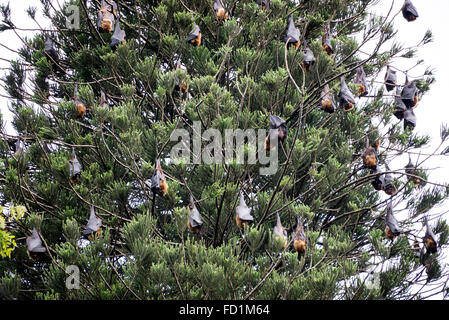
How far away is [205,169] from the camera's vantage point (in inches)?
243

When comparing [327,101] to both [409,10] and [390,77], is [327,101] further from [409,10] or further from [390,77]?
[390,77]

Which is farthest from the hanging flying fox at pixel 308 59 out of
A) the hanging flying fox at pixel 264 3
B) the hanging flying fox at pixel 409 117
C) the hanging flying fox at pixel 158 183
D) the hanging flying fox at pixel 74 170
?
the hanging flying fox at pixel 74 170

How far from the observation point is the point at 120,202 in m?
6.33

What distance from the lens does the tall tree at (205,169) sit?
513cm

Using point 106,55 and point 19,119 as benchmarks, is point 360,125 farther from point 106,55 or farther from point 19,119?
point 19,119

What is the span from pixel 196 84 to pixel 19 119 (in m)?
2.79

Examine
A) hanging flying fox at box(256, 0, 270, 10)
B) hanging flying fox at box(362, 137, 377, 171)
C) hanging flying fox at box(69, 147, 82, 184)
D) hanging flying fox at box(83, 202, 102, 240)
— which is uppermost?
hanging flying fox at box(256, 0, 270, 10)

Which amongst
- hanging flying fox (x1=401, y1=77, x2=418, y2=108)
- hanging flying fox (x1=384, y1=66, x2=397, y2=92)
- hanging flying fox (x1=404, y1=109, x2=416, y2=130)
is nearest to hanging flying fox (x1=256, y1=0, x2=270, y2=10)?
hanging flying fox (x1=384, y1=66, x2=397, y2=92)

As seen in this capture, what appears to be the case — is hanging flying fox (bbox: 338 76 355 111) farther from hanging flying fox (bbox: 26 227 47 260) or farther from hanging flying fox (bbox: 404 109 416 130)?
hanging flying fox (bbox: 26 227 47 260)

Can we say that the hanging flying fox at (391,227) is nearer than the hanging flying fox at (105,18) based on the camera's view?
Yes

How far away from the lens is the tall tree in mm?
5133

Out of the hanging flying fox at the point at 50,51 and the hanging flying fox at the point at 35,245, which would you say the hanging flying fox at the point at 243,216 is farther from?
the hanging flying fox at the point at 50,51

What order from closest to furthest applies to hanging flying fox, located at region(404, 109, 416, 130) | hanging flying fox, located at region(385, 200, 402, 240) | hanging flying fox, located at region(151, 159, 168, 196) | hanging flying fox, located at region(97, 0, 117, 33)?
hanging flying fox, located at region(151, 159, 168, 196) < hanging flying fox, located at region(385, 200, 402, 240) < hanging flying fox, located at region(97, 0, 117, 33) < hanging flying fox, located at region(404, 109, 416, 130)
